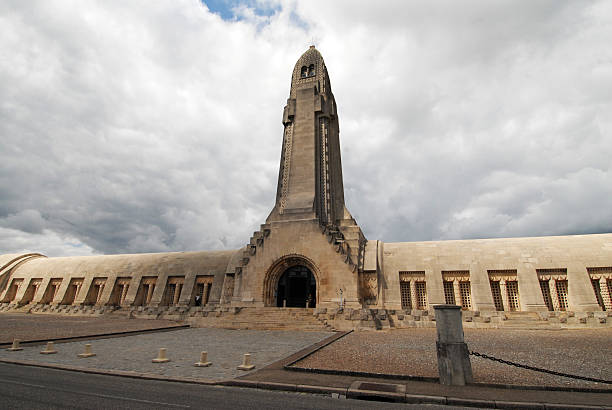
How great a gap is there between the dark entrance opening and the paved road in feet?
64.1

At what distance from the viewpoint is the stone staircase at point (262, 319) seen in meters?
20.8

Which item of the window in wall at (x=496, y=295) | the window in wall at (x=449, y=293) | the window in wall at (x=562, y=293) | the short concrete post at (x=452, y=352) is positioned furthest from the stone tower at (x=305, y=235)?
the short concrete post at (x=452, y=352)

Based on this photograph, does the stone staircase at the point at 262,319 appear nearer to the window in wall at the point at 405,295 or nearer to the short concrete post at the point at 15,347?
the window in wall at the point at 405,295

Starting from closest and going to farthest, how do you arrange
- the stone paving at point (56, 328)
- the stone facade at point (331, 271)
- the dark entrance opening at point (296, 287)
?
1. the stone paving at point (56, 328)
2. the stone facade at point (331, 271)
3. the dark entrance opening at point (296, 287)

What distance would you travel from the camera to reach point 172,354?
11.3m

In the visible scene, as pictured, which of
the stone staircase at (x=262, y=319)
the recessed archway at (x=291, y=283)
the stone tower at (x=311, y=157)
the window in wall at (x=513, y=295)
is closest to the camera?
the stone staircase at (x=262, y=319)

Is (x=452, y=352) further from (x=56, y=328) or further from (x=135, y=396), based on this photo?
(x=56, y=328)

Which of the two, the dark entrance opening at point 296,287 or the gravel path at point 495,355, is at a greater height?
the dark entrance opening at point 296,287

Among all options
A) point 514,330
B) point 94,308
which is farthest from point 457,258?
point 94,308

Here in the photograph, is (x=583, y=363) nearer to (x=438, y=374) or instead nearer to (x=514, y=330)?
(x=438, y=374)

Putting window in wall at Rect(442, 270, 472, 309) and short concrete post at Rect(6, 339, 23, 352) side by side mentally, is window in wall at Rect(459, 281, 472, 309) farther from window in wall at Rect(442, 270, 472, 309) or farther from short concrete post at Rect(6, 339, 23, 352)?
short concrete post at Rect(6, 339, 23, 352)

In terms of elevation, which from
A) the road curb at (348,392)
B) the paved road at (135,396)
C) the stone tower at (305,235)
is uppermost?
the stone tower at (305,235)

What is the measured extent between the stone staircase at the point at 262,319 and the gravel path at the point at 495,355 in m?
6.88

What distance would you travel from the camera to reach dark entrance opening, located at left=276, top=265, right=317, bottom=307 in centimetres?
2703
